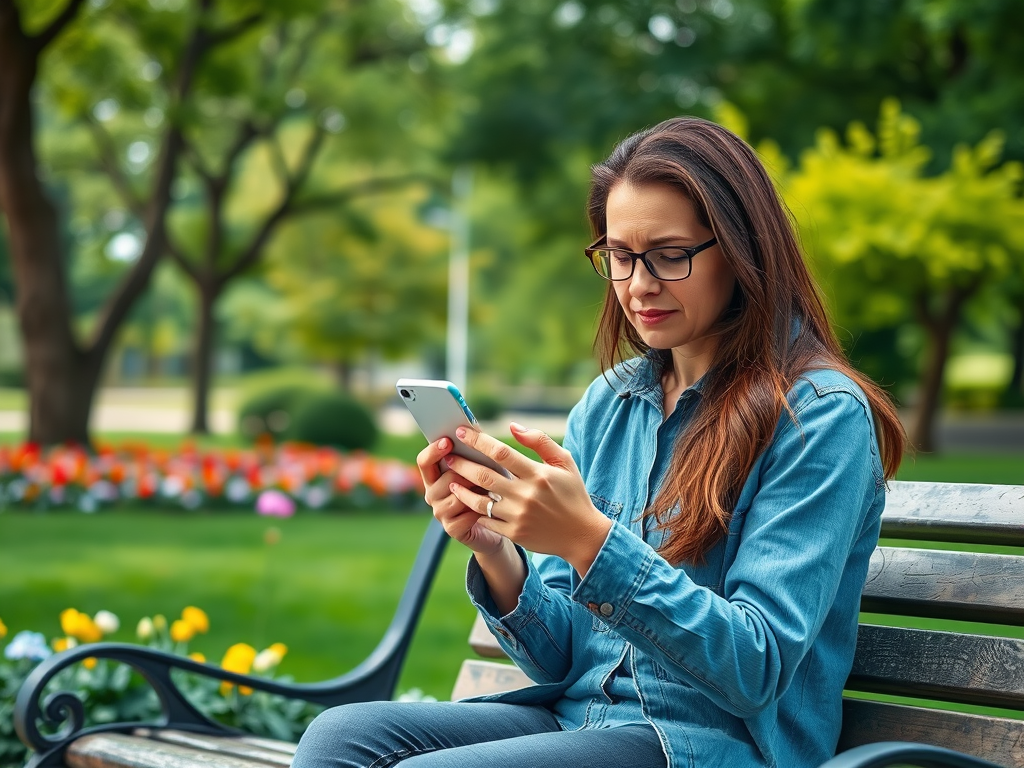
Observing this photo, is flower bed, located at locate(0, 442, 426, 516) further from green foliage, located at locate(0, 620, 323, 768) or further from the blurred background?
green foliage, located at locate(0, 620, 323, 768)

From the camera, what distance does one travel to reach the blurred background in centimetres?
1122

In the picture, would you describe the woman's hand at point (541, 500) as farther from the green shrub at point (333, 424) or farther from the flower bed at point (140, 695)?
the green shrub at point (333, 424)

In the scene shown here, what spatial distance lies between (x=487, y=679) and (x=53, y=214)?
1040 centimetres

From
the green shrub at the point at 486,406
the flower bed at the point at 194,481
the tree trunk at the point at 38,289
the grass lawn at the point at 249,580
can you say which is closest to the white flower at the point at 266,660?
the grass lawn at the point at 249,580

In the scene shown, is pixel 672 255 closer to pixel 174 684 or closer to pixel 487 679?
pixel 487 679

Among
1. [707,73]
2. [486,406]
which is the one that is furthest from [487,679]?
[486,406]

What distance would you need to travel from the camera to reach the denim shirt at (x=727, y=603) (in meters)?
1.79

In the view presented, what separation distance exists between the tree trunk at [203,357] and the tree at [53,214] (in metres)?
6.98

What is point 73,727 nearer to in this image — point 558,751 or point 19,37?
point 558,751

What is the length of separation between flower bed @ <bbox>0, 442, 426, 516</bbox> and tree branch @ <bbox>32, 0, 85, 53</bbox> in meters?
3.53

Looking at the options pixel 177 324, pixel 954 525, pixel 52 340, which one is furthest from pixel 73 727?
pixel 177 324

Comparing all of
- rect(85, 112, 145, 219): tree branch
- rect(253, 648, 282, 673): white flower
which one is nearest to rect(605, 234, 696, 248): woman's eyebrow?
rect(253, 648, 282, 673): white flower

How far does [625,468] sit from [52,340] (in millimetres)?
11180

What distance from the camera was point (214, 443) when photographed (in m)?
19.5
